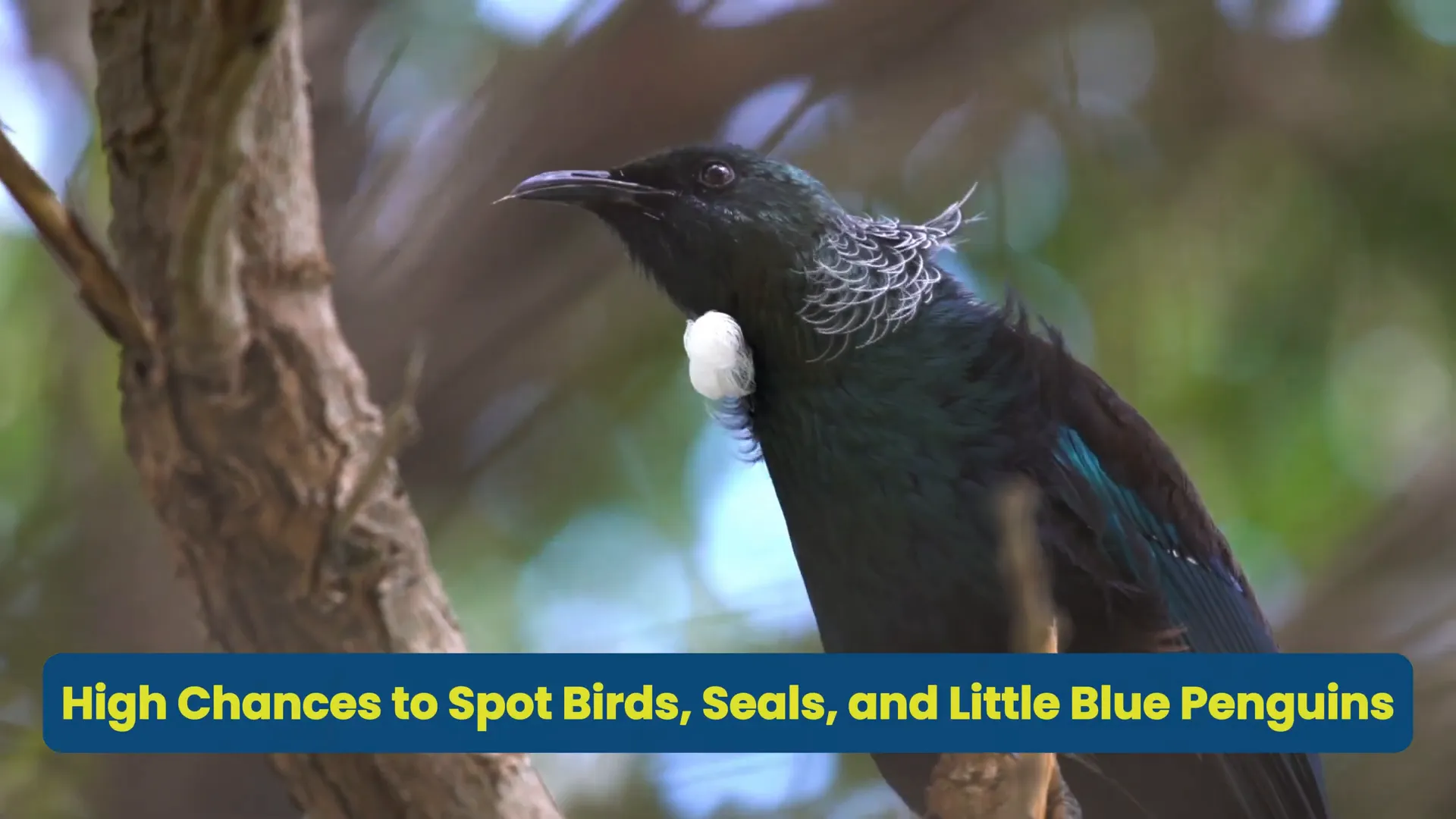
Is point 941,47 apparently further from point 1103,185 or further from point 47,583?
point 47,583

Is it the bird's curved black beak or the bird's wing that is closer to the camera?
the bird's wing

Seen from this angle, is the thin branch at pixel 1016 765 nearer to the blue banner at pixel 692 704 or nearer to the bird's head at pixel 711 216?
the blue banner at pixel 692 704

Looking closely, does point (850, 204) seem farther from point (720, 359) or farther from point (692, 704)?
point (692, 704)

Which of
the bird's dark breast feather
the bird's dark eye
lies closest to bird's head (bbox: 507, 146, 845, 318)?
the bird's dark eye

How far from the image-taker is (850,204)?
5.03 feet

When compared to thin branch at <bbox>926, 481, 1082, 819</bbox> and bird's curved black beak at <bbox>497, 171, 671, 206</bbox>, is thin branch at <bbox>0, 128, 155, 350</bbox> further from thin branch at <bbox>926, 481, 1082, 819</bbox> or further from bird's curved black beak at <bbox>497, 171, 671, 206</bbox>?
thin branch at <bbox>926, 481, 1082, 819</bbox>

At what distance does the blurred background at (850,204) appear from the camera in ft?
5.26

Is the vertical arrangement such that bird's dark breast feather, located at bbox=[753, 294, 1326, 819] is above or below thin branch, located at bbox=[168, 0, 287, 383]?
below

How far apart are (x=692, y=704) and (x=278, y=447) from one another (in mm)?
459

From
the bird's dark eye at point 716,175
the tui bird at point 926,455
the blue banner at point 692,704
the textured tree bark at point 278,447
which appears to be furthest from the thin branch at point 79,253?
the bird's dark eye at point 716,175

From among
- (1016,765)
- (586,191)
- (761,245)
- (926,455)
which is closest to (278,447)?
(586,191)

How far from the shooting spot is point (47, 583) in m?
1.59

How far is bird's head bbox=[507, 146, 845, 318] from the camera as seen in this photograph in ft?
4.19

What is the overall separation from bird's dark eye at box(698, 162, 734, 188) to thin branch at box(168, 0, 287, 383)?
1.48ft
